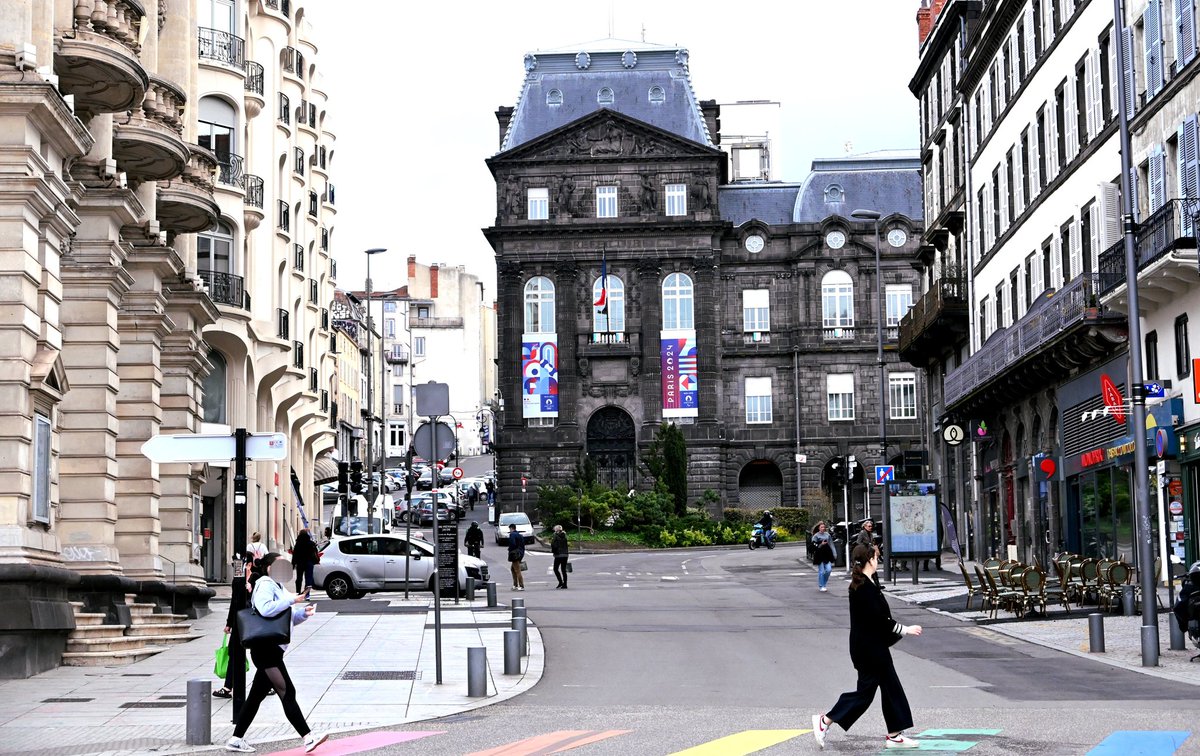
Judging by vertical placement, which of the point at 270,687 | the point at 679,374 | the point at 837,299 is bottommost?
the point at 270,687

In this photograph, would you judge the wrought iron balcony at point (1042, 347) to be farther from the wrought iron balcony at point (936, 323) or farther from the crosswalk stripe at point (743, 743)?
the crosswalk stripe at point (743, 743)

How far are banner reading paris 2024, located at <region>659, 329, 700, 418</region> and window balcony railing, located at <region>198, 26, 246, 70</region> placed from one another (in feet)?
145

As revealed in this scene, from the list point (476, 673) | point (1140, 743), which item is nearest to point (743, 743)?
point (1140, 743)

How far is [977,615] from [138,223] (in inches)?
613

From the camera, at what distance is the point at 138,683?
19.6m

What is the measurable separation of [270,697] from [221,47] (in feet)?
86.2

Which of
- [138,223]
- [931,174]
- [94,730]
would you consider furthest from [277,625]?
[931,174]

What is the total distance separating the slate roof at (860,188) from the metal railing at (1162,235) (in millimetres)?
54608

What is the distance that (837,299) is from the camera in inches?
3383

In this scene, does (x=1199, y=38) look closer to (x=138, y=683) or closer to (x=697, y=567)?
(x=138, y=683)

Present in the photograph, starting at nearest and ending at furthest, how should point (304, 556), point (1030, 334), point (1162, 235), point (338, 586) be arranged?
point (1162, 235)
point (304, 556)
point (338, 586)
point (1030, 334)

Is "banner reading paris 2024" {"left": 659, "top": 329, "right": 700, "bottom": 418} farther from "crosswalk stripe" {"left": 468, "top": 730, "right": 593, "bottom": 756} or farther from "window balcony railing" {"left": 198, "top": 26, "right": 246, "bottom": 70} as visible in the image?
"crosswalk stripe" {"left": 468, "top": 730, "right": 593, "bottom": 756}

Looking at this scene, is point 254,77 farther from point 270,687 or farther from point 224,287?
point 270,687

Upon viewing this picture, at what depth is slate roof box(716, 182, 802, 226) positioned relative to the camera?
88750 mm
